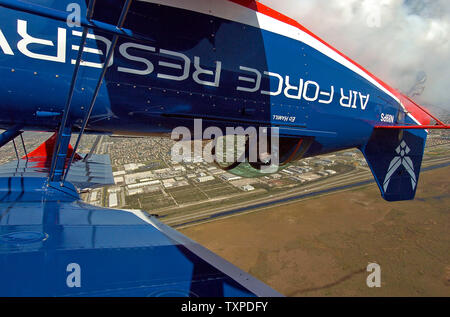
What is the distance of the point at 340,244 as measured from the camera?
11398 mm

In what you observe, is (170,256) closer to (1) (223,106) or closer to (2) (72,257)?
(2) (72,257)

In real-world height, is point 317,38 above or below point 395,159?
above

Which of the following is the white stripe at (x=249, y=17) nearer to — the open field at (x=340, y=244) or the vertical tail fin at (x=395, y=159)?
the vertical tail fin at (x=395, y=159)

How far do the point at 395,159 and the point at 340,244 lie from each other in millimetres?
7744

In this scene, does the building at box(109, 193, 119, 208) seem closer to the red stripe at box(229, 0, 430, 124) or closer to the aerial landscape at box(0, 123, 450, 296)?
the aerial landscape at box(0, 123, 450, 296)

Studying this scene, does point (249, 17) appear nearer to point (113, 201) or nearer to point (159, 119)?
point (159, 119)

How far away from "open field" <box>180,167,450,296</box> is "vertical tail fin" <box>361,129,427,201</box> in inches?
205

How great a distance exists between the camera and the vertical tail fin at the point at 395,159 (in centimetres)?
512

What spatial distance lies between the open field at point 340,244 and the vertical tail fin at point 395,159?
5203 millimetres

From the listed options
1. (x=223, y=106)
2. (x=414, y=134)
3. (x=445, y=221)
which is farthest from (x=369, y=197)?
(x=223, y=106)

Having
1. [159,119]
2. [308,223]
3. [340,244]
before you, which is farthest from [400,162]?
[308,223]

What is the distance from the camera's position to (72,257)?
122 cm

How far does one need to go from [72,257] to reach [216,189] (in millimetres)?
19291
